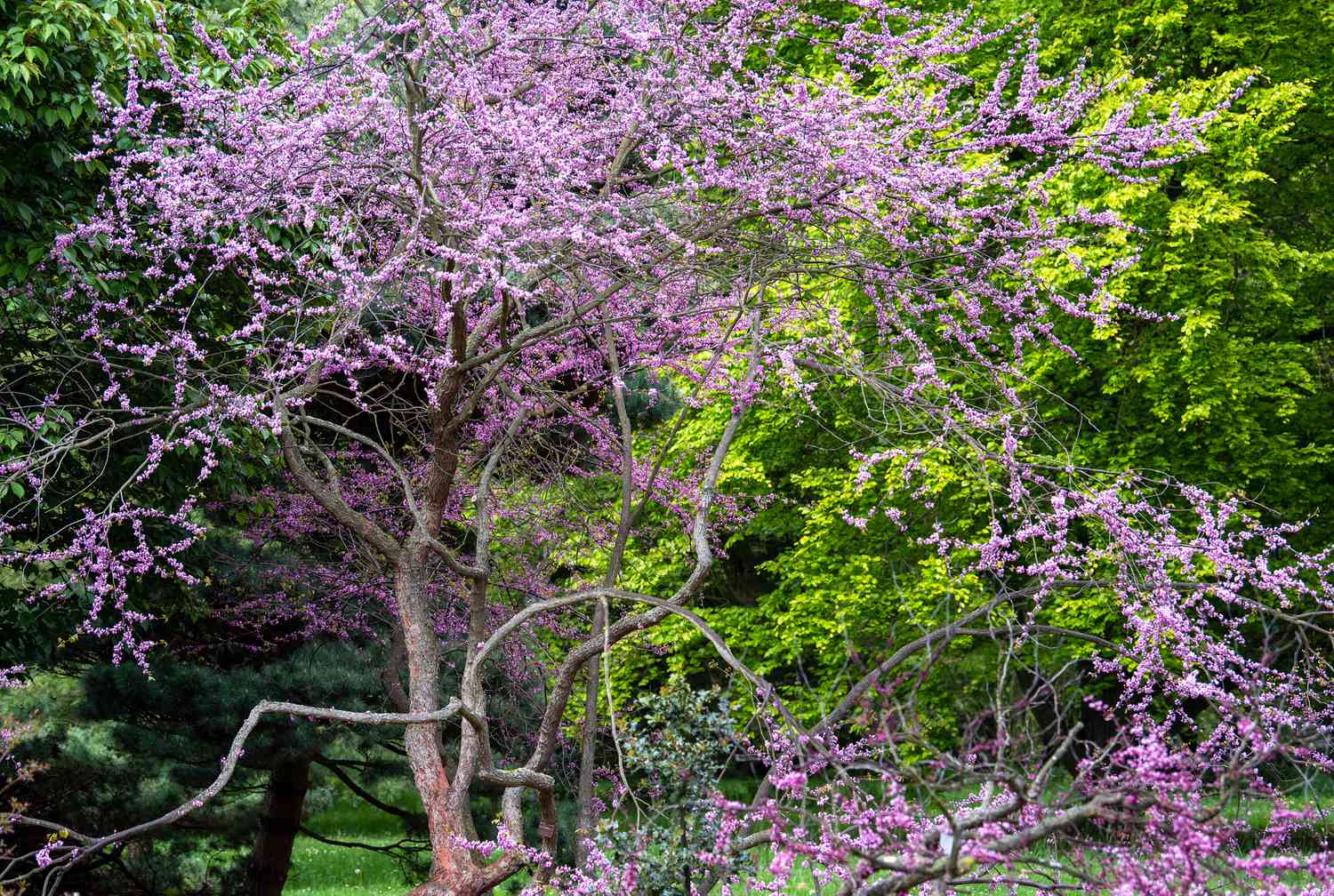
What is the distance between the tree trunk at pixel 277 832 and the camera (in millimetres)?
10641

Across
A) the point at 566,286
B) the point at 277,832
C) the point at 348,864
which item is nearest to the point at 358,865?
the point at 348,864

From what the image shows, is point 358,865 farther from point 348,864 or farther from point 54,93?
point 54,93

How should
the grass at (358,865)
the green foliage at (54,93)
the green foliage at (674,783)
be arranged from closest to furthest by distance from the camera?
the green foliage at (674,783) < the green foliage at (54,93) < the grass at (358,865)

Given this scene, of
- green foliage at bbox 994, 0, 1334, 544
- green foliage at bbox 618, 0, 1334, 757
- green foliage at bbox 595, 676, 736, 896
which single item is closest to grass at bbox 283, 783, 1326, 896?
green foliage at bbox 618, 0, 1334, 757

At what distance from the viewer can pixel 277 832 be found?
1066cm

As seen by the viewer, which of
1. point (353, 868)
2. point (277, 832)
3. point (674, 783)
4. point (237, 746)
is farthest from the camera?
point (353, 868)

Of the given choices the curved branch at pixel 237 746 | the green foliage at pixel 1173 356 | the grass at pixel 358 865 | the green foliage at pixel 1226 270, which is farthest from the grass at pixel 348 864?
the green foliage at pixel 1226 270

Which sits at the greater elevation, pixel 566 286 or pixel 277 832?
pixel 566 286

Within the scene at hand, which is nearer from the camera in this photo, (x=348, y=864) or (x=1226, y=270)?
(x=1226, y=270)

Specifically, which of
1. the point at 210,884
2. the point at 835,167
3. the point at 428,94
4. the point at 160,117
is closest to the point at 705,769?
the point at 835,167

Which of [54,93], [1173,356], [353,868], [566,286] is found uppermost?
[54,93]

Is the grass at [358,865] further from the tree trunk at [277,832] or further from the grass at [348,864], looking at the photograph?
the tree trunk at [277,832]

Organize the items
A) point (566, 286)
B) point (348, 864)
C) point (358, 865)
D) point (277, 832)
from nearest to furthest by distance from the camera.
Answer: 1. point (566, 286)
2. point (277, 832)
3. point (358, 865)
4. point (348, 864)

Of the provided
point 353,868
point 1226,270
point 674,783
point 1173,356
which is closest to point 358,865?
point 353,868
